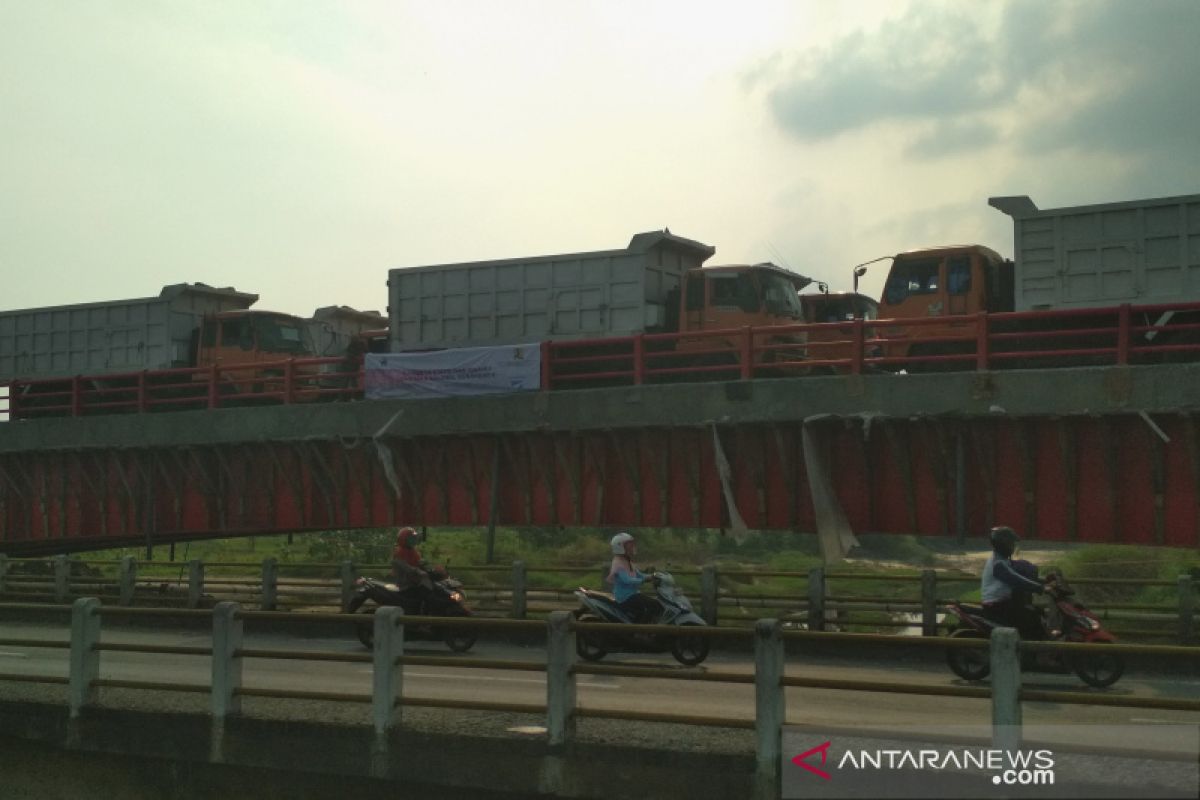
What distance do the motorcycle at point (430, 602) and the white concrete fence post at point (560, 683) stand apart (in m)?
8.24

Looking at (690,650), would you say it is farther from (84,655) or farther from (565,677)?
(84,655)

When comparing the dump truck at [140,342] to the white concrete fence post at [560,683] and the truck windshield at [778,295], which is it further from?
the white concrete fence post at [560,683]

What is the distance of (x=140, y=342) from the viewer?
29.9 m

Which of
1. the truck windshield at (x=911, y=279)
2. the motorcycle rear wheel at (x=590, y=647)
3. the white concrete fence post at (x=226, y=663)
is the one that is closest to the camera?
the white concrete fence post at (x=226, y=663)

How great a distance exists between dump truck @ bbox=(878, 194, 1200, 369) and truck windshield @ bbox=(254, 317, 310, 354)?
14861 mm

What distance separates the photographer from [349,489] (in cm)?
2356

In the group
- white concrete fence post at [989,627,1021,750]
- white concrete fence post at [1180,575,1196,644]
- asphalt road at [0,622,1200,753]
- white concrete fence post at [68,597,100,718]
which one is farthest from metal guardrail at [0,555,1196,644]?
white concrete fence post at [989,627,1021,750]

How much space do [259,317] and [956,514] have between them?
18370mm

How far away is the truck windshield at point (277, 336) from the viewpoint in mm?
30000

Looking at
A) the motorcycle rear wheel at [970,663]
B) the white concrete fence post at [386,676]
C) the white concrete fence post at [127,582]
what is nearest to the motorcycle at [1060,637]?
the motorcycle rear wheel at [970,663]

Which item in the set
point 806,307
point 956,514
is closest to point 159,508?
point 806,307

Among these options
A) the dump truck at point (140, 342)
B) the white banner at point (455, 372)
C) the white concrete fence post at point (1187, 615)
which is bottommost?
the white concrete fence post at point (1187, 615)

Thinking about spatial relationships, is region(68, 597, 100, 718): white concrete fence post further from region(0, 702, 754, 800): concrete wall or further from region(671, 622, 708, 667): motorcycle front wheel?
region(671, 622, 708, 667): motorcycle front wheel

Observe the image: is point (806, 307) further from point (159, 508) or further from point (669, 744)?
point (669, 744)
